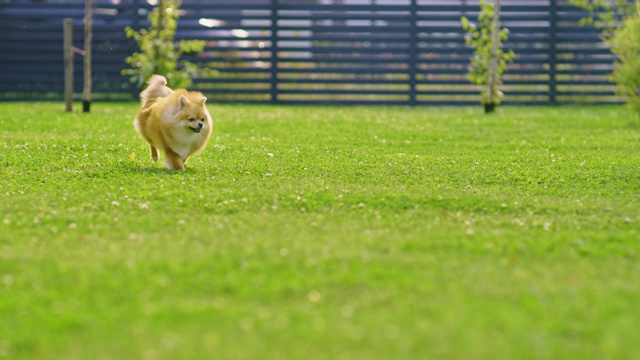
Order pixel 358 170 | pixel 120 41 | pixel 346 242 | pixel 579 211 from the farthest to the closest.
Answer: pixel 120 41 → pixel 358 170 → pixel 579 211 → pixel 346 242

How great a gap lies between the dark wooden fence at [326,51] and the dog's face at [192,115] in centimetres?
996

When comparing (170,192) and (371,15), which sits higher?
(371,15)

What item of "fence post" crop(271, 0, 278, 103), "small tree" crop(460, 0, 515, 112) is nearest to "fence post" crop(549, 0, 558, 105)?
"small tree" crop(460, 0, 515, 112)

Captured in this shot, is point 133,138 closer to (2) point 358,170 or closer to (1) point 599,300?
(2) point 358,170

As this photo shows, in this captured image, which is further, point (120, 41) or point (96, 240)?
point (120, 41)

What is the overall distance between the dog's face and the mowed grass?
0.37 m

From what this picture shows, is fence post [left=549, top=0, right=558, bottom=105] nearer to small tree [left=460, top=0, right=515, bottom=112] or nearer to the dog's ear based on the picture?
small tree [left=460, top=0, right=515, bottom=112]

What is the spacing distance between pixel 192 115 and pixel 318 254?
3.17m

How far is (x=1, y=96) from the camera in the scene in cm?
1764

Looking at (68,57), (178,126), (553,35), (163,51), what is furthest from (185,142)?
(553,35)

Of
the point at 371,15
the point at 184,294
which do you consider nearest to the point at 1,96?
the point at 371,15

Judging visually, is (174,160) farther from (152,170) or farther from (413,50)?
(413,50)

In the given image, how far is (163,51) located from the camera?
16.5m

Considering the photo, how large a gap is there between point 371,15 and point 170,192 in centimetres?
1177
